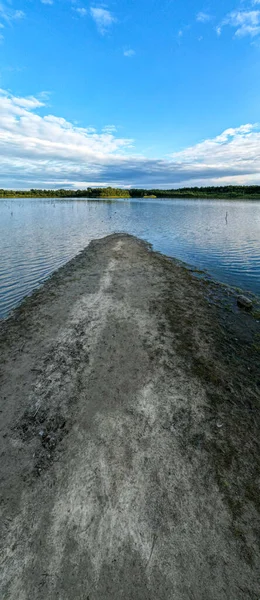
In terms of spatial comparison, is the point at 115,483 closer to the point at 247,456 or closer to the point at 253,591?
the point at 253,591

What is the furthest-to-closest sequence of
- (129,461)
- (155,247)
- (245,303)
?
(155,247)
(245,303)
(129,461)

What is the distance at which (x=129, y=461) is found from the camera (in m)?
5.80

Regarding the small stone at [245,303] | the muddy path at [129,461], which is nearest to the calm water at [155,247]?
the small stone at [245,303]

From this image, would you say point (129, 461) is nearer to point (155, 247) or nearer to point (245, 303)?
point (245, 303)

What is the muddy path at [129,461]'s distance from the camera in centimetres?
409

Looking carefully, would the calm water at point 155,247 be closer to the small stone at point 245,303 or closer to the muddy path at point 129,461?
the small stone at point 245,303

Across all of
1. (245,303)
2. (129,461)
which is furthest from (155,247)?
(129,461)

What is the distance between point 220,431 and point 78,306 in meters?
9.90

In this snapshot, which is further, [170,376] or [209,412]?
[170,376]

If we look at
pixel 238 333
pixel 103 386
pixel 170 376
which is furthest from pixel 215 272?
pixel 103 386

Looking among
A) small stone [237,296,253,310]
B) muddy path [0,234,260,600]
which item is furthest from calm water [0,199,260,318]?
muddy path [0,234,260,600]

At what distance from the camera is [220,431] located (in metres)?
6.59

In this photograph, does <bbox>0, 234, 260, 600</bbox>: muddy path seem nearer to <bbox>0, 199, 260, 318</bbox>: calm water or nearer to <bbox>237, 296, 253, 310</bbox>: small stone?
<bbox>237, 296, 253, 310</bbox>: small stone

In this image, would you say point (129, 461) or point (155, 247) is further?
point (155, 247)
